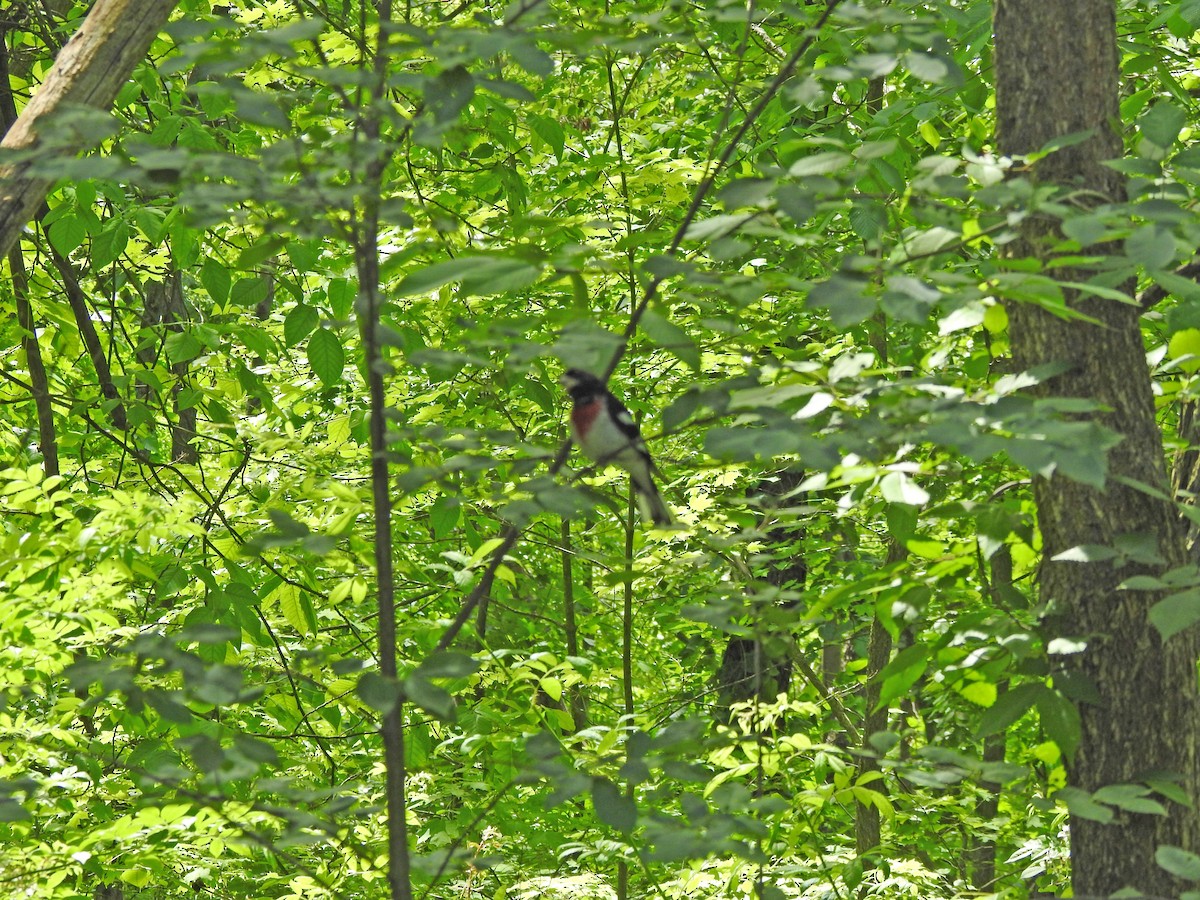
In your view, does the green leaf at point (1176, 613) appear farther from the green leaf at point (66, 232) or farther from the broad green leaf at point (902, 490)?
the green leaf at point (66, 232)

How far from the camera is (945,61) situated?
1.70 meters

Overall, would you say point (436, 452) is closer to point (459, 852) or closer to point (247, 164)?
point (459, 852)

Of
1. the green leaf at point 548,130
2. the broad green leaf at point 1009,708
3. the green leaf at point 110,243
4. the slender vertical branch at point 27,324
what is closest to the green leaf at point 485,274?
the broad green leaf at point 1009,708

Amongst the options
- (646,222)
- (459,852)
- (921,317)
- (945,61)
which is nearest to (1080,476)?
(921,317)

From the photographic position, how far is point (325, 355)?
126 inches

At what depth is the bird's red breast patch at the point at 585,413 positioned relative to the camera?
337cm

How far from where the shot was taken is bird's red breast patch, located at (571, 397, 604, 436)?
3.37 meters

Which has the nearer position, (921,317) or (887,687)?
(921,317)

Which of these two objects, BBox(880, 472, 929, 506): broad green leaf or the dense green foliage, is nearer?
the dense green foliage

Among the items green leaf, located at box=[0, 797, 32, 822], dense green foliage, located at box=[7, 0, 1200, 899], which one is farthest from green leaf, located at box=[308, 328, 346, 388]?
green leaf, located at box=[0, 797, 32, 822]

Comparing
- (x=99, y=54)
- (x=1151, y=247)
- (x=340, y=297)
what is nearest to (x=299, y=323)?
(x=340, y=297)

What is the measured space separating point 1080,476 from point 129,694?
4.29ft

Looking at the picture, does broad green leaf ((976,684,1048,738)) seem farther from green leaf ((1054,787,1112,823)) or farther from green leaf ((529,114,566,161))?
green leaf ((529,114,566,161))

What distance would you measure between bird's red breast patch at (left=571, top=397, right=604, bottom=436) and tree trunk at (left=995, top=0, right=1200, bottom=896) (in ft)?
4.55
